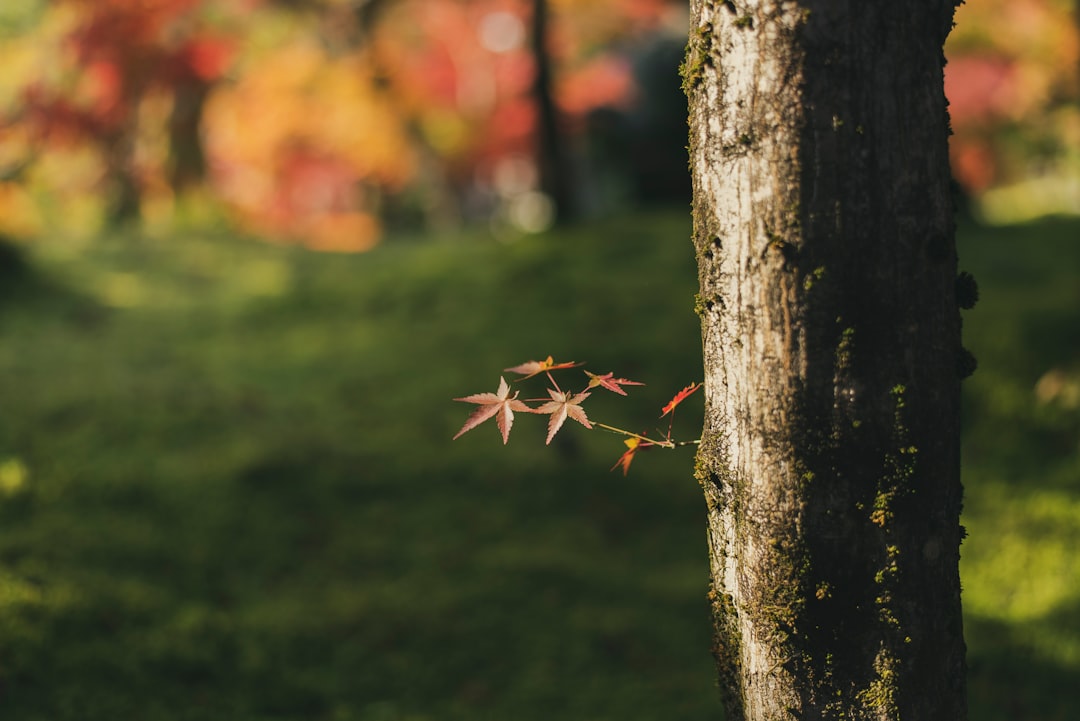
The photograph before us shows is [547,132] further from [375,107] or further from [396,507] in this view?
[375,107]

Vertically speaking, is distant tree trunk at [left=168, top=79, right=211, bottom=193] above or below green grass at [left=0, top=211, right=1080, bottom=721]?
above

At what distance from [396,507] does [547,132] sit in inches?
215

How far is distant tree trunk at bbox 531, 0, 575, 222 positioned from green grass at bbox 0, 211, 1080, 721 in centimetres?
154

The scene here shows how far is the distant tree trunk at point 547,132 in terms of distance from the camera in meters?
8.77

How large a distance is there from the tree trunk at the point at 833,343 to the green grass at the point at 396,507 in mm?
1745

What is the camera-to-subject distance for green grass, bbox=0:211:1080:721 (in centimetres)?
337

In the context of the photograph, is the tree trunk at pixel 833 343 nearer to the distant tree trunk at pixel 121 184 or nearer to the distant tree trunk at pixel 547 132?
the distant tree trunk at pixel 547 132

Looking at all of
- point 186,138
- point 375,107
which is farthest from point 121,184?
point 375,107

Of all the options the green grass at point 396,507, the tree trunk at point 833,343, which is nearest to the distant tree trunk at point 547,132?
the green grass at point 396,507

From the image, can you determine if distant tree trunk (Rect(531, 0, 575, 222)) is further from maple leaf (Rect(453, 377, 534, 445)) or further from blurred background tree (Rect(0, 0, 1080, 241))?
maple leaf (Rect(453, 377, 534, 445))

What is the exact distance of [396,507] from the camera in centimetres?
480

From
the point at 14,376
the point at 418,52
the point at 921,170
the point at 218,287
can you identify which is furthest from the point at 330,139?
the point at 921,170

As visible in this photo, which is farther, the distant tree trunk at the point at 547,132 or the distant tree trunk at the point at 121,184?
the distant tree trunk at the point at 121,184

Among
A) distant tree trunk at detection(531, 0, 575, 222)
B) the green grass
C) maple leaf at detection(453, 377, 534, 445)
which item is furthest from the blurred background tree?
maple leaf at detection(453, 377, 534, 445)
